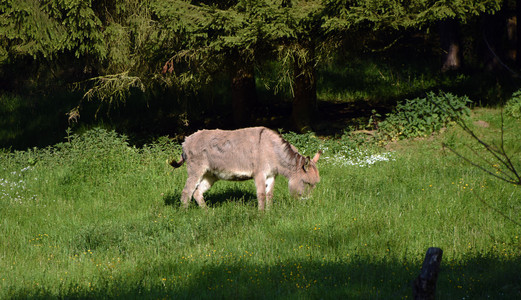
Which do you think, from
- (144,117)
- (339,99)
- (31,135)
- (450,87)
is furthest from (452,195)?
(31,135)

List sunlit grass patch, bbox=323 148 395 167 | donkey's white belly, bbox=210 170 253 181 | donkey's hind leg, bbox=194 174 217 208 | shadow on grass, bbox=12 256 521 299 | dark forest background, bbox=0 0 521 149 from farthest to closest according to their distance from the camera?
1. dark forest background, bbox=0 0 521 149
2. sunlit grass patch, bbox=323 148 395 167
3. donkey's hind leg, bbox=194 174 217 208
4. donkey's white belly, bbox=210 170 253 181
5. shadow on grass, bbox=12 256 521 299

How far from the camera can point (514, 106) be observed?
16281 millimetres

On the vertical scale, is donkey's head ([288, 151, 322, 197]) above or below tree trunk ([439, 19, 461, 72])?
below

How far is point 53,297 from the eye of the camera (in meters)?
6.19

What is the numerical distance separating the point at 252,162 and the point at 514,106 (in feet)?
34.3

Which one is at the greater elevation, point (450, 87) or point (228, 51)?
point (228, 51)

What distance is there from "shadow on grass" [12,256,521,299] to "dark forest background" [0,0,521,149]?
7.94m

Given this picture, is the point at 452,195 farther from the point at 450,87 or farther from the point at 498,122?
the point at 450,87

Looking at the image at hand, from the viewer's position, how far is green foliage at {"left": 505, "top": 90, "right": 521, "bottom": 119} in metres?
16.1

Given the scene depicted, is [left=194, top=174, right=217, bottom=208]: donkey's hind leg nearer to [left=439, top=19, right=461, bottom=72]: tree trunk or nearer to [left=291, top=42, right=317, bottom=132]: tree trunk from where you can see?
[left=291, top=42, right=317, bottom=132]: tree trunk

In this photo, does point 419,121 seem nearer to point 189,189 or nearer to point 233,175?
point 233,175

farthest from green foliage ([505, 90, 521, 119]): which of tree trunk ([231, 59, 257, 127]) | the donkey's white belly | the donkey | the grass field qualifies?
the donkey's white belly

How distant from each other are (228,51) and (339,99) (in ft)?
24.9

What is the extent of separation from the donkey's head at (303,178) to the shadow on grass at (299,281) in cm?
280
